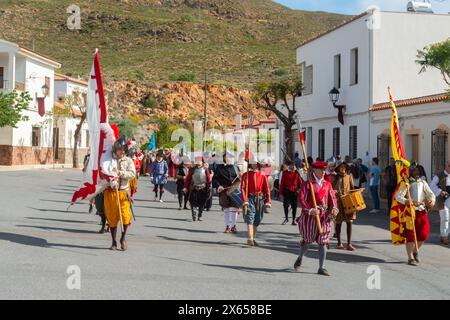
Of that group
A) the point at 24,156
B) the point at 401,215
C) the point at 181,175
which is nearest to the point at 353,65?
the point at 181,175

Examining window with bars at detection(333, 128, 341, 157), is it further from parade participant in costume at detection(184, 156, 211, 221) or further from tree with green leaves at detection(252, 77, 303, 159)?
parade participant in costume at detection(184, 156, 211, 221)

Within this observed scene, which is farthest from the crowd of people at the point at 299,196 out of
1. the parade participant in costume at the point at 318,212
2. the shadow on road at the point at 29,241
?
the shadow on road at the point at 29,241

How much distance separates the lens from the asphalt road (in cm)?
848

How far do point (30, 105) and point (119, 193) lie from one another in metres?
42.1

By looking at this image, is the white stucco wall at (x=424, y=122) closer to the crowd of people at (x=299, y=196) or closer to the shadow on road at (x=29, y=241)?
the crowd of people at (x=299, y=196)

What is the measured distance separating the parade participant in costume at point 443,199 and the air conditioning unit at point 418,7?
1655 cm

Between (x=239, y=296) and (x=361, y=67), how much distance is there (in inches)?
875

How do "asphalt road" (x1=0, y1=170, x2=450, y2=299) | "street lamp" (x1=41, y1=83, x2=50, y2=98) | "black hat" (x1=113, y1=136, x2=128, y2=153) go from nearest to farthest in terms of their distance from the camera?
"asphalt road" (x1=0, y1=170, x2=450, y2=299) < "black hat" (x1=113, y1=136, x2=128, y2=153) < "street lamp" (x1=41, y1=83, x2=50, y2=98)

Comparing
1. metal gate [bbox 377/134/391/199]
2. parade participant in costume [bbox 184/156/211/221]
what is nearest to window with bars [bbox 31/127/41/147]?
metal gate [bbox 377/134/391/199]

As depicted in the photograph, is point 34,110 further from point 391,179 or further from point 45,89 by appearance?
point 391,179

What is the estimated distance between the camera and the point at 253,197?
13.5m

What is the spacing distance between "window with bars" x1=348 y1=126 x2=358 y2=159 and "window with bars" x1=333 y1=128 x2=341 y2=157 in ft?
4.62

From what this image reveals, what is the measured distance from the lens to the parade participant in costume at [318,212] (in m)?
10.2
